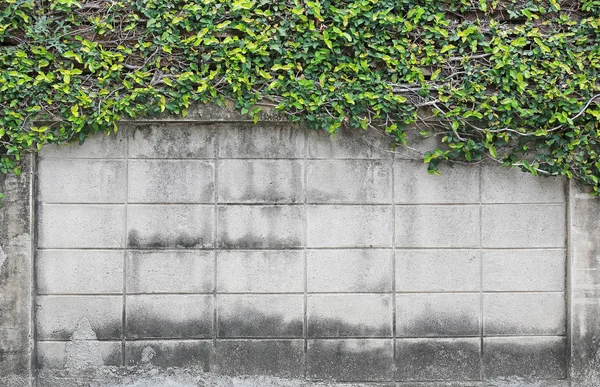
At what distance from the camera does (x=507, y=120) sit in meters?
4.48

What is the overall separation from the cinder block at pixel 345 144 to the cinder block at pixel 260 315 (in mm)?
1107

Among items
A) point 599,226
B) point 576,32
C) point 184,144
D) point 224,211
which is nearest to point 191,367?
point 224,211

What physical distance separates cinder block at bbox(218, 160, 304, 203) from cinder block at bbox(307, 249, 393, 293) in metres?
0.52

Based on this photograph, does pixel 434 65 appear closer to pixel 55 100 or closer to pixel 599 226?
pixel 599 226

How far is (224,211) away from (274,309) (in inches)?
32.7

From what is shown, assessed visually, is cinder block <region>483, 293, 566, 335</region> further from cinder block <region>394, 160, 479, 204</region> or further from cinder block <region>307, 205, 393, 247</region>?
cinder block <region>307, 205, 393, 247</region>

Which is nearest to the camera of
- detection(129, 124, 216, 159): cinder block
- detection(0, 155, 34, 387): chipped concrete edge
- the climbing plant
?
the climbing plant

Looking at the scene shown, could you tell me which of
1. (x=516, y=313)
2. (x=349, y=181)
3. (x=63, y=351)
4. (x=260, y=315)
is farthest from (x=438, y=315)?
(x=63, y=351)

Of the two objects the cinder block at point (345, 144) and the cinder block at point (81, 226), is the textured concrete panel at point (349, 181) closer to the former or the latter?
the cinder block at point (345, 144)

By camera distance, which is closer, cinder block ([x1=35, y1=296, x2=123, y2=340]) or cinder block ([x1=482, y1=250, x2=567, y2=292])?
cinder block ([x1=35, y1=296, x2=123, y2=340])

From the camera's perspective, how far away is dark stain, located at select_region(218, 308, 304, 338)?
4.70 m

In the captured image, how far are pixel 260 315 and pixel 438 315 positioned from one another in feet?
4.44

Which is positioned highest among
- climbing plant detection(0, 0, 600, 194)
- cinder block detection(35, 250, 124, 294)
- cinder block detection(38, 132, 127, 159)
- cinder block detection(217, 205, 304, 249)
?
climbing plant detection(0, 0, 600, 194)

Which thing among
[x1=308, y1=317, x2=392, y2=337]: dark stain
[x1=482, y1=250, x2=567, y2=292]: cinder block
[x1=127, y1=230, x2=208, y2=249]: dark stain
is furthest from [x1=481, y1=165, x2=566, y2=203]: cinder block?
[x1=127, y1=230, x2=208, y2=249]: dark stain
